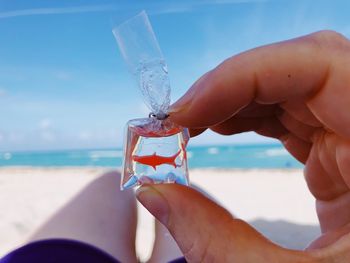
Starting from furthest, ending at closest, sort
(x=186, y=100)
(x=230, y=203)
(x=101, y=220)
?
(x=230, y=203) < (x=101, y=220) < (x=186, y=100)

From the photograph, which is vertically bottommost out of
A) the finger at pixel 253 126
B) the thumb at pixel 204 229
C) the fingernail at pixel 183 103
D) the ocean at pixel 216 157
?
the ocean at pixel 216 157

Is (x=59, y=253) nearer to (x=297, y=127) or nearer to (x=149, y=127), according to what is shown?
(x=149, y=127)

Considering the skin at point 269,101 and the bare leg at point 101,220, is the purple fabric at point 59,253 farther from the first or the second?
the skin at point 269,101

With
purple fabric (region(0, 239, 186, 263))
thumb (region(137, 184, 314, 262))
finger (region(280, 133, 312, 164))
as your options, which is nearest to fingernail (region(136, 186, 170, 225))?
thumb (region(137, 184, 314, 262))

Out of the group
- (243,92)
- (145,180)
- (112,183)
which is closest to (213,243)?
(145,180)

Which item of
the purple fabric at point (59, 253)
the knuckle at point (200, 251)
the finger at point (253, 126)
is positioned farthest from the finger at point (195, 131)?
the purple fabric at point (59, 253)

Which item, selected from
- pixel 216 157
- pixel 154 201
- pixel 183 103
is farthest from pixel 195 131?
pixel 216 157

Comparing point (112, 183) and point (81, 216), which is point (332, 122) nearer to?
point (81, 216)
